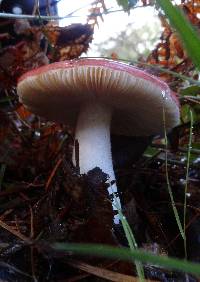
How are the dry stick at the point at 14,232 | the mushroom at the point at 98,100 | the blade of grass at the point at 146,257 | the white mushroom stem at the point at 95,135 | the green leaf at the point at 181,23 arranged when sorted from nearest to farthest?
1. the blade of grass at the point at 146,257
2. the green leaf at the point at 181,23
3. the dry stick at the point at 14,232
4. the mushroom at the point at 98,100
5. the white mushroom stem at the point at 95,135

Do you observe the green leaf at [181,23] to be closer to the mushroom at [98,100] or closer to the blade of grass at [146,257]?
the mushroom at [98,100]

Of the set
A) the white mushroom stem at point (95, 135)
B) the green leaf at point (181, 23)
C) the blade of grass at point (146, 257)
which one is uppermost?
the green leaf at point (181, 23)

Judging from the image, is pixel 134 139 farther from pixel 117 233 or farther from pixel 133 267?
pixel 133 267

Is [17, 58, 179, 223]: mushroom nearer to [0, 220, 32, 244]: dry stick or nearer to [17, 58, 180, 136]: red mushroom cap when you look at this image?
[17, 58, 180, 136]: red mushroom cap

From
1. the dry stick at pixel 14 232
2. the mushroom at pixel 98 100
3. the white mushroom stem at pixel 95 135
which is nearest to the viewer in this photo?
the dry stick at pixel 14 232

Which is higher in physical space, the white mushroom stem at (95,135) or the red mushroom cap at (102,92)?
the red mushroom cap at (102,92)

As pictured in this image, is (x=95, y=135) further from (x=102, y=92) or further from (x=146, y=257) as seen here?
(x=146, y=257)

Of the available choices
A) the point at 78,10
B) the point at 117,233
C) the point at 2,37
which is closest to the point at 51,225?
the point at 117,233

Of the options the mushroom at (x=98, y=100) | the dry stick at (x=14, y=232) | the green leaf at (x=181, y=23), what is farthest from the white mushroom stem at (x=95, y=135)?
the green leaf at (x=181, y=23)

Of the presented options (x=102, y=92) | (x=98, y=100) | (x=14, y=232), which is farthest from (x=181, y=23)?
(x=14, y=232)
